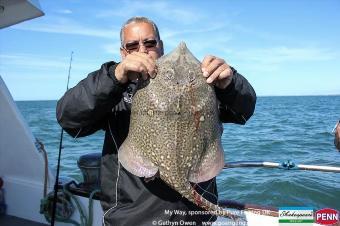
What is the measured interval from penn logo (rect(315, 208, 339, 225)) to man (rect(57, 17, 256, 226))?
68.9 inches

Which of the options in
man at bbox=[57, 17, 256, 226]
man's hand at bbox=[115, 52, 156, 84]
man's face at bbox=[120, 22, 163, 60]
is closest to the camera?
man's hand at bbox=[115, 52, 156, 84]

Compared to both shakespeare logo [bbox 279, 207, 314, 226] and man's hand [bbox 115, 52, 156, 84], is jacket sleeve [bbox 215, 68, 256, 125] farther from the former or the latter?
shakespeare logo [bbox 279, 207, 314, 226]

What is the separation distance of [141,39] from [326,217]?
2.90 m

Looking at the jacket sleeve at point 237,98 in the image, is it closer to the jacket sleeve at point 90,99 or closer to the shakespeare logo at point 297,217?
the jacket sleeve at point 90,99

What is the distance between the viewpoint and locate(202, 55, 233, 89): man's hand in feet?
7.78

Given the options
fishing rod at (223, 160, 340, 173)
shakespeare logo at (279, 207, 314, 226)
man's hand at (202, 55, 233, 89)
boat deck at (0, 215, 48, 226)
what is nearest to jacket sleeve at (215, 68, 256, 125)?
man's hand at (202, 55, 233, 89)

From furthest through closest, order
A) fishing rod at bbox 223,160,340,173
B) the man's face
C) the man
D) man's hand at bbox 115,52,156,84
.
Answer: fishing rod at bbox 223,160,340,173 → the man's face → the man → man's hand at bbox 115,52,156,84

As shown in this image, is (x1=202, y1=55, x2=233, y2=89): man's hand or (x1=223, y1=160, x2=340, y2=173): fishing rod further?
(x1=223, y1=160, x2=340, y2=173): fishing rod

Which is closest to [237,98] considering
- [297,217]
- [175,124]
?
[175,124]

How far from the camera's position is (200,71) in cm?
239

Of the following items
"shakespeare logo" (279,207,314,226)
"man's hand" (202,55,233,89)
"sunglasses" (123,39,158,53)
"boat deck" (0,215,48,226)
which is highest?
"sunglasses" (123,39,158,53)

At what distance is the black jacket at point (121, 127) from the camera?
253 centimetres

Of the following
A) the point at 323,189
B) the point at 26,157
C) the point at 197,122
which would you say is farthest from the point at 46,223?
the point at 323,189

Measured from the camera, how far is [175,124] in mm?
2355
